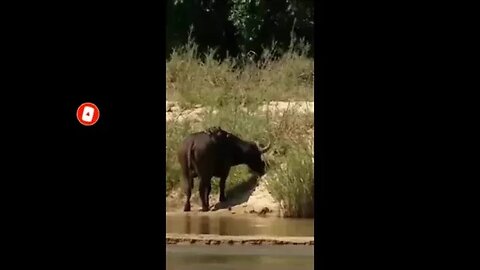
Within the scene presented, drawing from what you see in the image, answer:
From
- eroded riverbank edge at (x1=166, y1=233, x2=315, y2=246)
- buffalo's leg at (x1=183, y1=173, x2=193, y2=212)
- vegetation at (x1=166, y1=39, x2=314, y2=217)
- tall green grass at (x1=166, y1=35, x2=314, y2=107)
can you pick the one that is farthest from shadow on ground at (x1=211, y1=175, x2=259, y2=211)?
tall green grass at (x1=166, y1=35, x2=314, y2=107)

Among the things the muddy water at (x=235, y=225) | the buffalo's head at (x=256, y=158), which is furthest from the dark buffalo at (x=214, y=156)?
the muddy water at (x=235, y=225)

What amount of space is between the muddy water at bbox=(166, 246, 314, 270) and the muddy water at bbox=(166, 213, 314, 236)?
0.83 ft

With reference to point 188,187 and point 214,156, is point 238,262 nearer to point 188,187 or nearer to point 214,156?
point 188,187

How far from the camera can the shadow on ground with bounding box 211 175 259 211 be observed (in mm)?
6840
